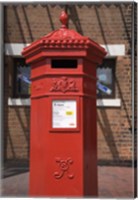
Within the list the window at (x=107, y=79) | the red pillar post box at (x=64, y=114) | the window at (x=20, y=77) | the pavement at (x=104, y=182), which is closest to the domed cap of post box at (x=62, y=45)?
the red pillar post box at (x=64, y=114)

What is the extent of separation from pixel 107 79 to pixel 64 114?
6.17 meters

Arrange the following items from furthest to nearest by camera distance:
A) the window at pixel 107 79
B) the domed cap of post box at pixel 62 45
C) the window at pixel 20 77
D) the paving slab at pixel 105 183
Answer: the window at pixel 20 77
the window at pixel 107 79
the paving slab at pixel 105 183
the domed cap of post box at pixel 62 45

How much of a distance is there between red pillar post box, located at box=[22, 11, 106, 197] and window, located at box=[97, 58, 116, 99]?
19.1ft

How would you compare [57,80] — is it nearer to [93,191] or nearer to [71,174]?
[71,174]

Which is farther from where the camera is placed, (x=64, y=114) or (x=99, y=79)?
(x=99, y=79)

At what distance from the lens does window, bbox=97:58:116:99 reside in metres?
9.95

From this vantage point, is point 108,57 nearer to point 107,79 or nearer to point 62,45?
point 107,79

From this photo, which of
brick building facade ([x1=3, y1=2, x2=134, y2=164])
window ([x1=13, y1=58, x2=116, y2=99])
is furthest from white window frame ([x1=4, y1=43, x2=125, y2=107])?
window ([x1=13, y1=58, x2=116, y2=99])

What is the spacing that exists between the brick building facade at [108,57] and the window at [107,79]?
110 mm

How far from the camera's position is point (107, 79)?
1005 cm

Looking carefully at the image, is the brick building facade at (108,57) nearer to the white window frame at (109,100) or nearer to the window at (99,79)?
the white window frame at (109,100)

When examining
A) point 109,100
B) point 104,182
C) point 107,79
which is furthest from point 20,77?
point 104,182

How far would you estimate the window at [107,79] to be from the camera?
32.6ft

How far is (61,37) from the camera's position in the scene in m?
4.04
